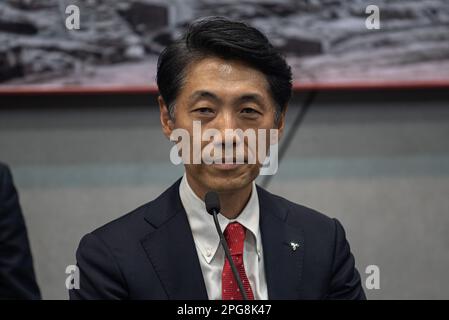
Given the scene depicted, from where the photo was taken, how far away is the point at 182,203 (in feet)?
4.15

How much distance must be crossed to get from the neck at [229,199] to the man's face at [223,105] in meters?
0.05

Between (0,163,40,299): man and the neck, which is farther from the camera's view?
(0,163,40,299): man

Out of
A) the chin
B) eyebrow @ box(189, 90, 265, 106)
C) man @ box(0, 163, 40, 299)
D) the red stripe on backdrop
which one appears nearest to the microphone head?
the chin

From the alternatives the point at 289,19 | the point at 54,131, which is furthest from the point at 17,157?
the point at 289,19

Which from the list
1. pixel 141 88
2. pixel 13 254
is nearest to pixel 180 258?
pixel 13 254

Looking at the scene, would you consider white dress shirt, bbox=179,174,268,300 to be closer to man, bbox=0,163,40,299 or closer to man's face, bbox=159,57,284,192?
man's face, bbox=159,57,284,192

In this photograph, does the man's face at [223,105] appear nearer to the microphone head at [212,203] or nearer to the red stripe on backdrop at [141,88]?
the microphone head at [212,203]

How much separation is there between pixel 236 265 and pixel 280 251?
0.35 feet

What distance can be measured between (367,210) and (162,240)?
114cm

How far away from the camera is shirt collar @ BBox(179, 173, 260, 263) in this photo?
1.21 metres

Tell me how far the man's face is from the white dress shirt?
0.07 meters
